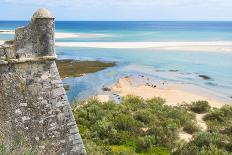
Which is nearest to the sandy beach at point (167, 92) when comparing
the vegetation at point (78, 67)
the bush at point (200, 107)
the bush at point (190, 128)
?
the bush at point (200, 107)

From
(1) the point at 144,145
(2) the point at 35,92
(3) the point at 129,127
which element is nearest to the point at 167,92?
(3) the point at 129,127

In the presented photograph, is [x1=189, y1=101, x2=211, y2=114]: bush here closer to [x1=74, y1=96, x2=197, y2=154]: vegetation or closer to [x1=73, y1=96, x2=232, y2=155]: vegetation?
[x1=73, y1=96, x2=232, y2=155]: vegetation

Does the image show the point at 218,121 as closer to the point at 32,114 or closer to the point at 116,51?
the point at 32,114

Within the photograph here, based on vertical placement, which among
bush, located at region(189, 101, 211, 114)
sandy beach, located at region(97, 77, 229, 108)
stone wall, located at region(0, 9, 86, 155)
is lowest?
sandy beach, located at region(97, 77, 229, 108)

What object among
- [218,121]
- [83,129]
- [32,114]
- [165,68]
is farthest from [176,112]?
[165,68]

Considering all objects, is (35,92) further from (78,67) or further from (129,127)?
(78,67)

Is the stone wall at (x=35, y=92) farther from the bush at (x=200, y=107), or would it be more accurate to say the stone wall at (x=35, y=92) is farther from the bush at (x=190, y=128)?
the bush at (x=200, y=107)

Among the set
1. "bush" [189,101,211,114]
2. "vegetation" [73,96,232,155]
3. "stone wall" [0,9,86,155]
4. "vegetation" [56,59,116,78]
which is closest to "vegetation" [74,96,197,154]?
"vegetation" [73,96,232,155]
